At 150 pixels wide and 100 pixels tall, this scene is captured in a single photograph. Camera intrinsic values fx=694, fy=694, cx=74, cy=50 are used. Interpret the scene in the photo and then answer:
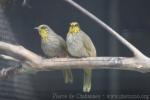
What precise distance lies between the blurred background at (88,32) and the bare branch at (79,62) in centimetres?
6

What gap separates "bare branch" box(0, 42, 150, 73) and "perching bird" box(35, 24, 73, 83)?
46 mm

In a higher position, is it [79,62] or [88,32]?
[88,32]

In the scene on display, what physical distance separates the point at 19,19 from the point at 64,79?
0.50 m

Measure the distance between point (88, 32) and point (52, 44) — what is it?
248 mm

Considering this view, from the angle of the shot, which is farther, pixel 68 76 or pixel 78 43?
pixel 68 76

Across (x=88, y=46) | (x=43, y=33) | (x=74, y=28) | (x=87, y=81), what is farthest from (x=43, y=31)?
(x=87, y=81)

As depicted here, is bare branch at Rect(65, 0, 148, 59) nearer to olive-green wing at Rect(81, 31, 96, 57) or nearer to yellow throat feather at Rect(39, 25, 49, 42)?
olive-green wing at Rect(81, 31, 96, 57)

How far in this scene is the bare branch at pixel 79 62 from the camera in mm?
4188

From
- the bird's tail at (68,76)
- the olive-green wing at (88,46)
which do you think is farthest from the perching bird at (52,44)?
the olive-green wing at (88,46)

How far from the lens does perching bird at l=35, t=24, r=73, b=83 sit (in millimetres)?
4312

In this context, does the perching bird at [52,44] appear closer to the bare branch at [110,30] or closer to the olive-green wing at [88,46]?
the olive-green wing at [88,46]

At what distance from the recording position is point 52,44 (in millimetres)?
4332

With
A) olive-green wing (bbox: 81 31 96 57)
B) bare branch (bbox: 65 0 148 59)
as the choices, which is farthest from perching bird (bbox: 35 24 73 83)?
bare branch (bbox: 65 0 148 59)

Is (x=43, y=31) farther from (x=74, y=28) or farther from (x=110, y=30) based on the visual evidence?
(x=110, y=30)
